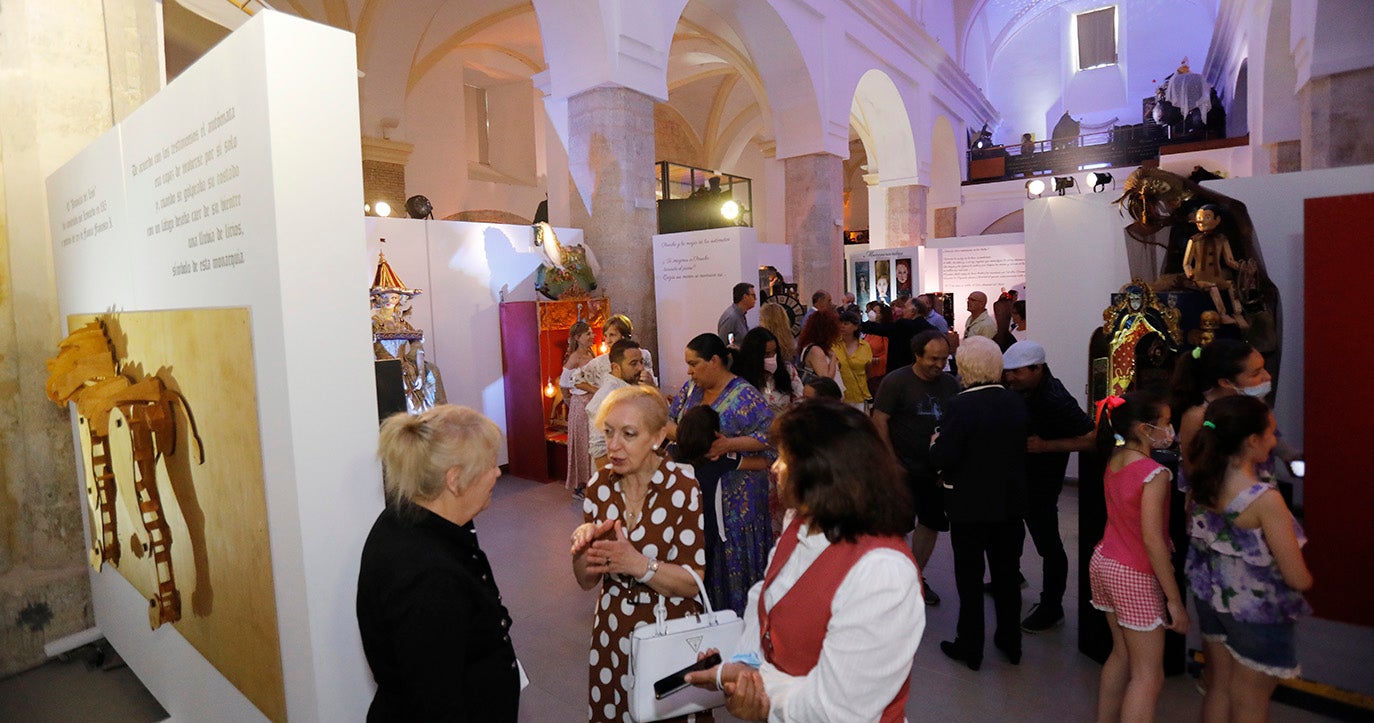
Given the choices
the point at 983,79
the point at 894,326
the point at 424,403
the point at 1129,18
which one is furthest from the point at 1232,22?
the point at 424,403

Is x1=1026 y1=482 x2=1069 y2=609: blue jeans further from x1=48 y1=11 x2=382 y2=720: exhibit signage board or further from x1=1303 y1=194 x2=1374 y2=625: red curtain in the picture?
x1=48 y1=11 x2=382 y2=720: exhibit signage board

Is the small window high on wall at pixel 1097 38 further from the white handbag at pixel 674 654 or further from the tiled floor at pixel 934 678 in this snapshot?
the white handbag at pixel 674 654

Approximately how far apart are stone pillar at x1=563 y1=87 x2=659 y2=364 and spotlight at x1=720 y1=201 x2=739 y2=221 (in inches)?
124

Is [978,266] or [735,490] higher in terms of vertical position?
[978,266]

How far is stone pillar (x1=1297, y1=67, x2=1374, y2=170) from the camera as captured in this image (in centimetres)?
716

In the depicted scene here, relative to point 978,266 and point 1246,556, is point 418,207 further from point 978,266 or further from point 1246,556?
point 978,266

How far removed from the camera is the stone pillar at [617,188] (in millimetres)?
8047

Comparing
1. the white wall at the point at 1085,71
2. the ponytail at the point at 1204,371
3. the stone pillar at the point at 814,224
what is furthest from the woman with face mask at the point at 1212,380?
the white wall at the point at 1085,71

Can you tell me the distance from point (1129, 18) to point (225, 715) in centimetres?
3270

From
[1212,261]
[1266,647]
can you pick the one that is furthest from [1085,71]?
[1266,647]

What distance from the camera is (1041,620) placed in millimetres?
3748

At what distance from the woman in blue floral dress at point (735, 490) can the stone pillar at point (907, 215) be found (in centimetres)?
1397

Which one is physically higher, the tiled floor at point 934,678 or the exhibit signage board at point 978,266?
the exhibit signage board at point 978,266

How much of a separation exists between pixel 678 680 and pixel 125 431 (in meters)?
2.63
